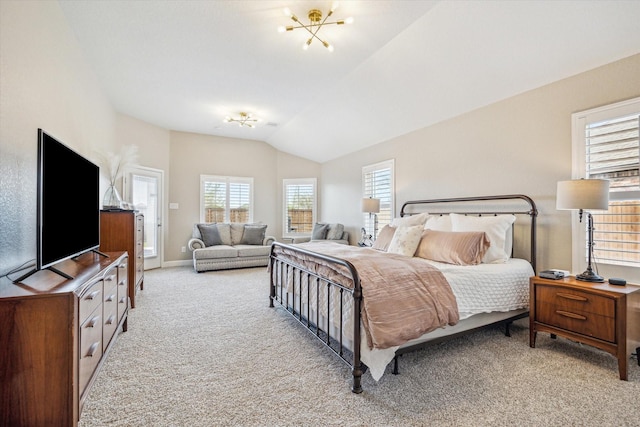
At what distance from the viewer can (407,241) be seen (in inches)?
129

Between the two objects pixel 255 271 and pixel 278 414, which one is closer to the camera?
pixel 278 414

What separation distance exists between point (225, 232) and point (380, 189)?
11.2 ft

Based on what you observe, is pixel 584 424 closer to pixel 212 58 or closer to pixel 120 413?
pixel 120 413

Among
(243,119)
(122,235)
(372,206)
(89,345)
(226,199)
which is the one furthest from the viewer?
(226,199)

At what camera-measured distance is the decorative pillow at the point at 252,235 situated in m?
6.52

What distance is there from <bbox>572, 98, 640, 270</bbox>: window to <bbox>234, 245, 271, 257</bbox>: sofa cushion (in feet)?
16.0

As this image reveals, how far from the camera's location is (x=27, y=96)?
6.87 ft

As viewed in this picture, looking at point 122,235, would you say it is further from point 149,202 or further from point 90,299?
point 149,202

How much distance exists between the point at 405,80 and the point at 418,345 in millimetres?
2972

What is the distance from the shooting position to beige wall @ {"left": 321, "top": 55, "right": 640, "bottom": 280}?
272 cm

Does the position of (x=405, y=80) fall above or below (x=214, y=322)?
A: above

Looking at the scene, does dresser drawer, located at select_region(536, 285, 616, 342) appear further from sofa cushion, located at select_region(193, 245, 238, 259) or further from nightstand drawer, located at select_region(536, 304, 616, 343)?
sofa cushion, located at select_region(193, 245, 238, 259)

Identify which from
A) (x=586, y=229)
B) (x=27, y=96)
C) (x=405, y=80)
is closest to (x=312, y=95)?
(x=405, y=80)

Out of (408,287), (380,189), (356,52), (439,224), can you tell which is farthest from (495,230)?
(380,189)
